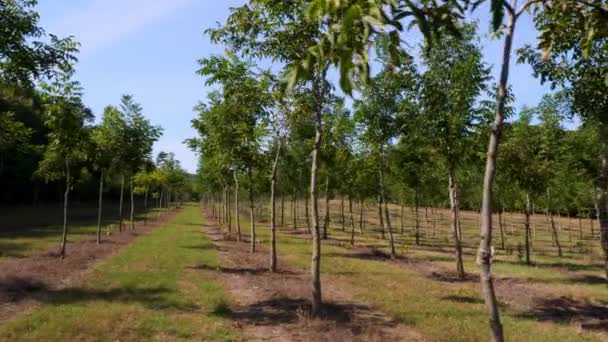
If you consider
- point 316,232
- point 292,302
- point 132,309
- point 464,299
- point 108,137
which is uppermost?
point 108,137

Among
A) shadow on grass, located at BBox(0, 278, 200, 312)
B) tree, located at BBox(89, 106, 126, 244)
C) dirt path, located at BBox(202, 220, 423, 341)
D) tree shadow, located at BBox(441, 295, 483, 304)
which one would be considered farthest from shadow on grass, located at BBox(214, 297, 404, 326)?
tree, located at BBox(89, 106, 126, 244)

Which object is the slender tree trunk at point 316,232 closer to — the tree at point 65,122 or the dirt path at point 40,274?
the dirt path at point 40,274

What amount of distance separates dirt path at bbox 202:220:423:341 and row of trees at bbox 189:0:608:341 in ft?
2.71

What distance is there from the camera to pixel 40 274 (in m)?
14.1

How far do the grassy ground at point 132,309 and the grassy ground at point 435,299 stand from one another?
435cm

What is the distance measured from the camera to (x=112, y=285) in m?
12.9

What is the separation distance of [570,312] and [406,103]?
8.83 m

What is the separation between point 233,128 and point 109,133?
846 cm

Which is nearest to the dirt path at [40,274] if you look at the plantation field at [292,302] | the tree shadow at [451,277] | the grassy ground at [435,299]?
the plantation field at [292,302]

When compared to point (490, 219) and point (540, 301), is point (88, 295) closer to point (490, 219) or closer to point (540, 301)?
point (490, 219)

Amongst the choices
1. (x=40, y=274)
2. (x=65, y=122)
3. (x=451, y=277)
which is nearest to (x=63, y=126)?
(x=65, y=122)

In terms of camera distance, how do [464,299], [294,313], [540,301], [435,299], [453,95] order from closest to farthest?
[294,313], [435,299], [464,299], [540,301], [453,95]

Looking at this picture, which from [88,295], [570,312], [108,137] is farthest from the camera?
[108,137]

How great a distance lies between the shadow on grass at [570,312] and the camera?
10.2 metres
